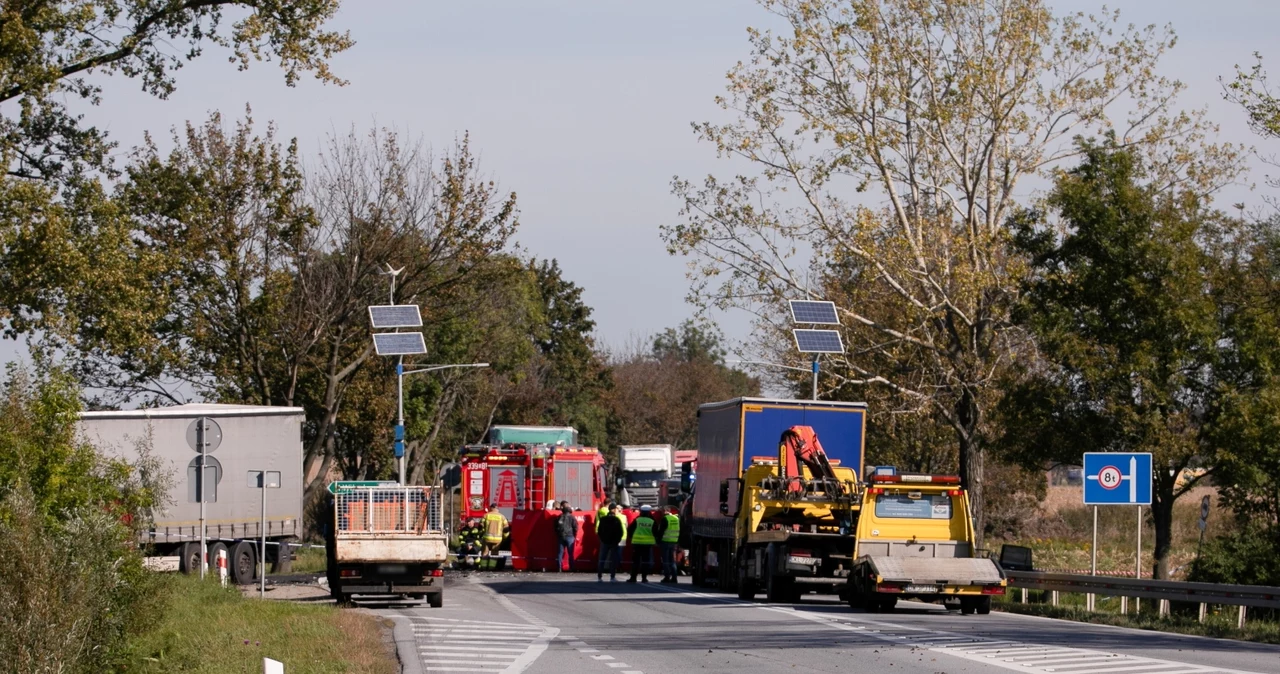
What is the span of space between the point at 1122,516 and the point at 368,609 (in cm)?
3848

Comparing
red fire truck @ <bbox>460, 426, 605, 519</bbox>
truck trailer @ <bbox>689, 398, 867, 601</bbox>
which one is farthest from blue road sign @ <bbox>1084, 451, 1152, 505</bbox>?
red fire truck @ <bbox>460, 426, 605, 519</bbox>

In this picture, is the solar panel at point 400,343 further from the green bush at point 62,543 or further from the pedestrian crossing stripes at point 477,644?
the pedestrian crossing stripes at point 477,644

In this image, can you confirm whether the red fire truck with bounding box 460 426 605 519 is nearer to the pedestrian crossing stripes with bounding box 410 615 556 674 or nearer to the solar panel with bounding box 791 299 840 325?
the solar panel with bounding box 791 299 840 325

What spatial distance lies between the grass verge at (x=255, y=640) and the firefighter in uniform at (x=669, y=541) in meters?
12.3

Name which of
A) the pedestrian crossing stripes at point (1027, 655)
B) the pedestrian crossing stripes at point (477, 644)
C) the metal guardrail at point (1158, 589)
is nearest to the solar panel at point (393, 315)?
the metal guardrail at point (1158, 589)

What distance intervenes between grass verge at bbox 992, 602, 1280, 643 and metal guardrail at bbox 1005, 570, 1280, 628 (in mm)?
243

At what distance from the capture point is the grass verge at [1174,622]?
20062 mm

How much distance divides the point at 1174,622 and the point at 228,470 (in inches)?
785

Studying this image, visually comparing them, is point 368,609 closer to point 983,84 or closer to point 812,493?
point 812,493

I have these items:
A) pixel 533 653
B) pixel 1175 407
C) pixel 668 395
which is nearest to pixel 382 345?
pixel 1175 407

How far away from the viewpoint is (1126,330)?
3322cm

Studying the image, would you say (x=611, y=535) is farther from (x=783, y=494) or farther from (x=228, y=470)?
(x=228, y=470)

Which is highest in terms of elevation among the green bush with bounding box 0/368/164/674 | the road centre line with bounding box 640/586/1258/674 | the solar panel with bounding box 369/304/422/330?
the solar panel with bounding box 369/304/422/330

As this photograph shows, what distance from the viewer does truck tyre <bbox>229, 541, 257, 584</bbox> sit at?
33562mm
